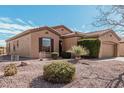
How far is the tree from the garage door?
903cm

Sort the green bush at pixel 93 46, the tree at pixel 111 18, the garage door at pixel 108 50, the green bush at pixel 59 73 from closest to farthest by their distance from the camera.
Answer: the green bush at pixel 59 73
the tree at pixel 111 18
the green bush at pixel 93 46
the garage door at pixel 108 50

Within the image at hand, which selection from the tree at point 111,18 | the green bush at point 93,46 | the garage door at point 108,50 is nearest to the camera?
the tree at point 111,18

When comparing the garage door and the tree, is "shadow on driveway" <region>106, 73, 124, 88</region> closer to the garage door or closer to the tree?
the tree

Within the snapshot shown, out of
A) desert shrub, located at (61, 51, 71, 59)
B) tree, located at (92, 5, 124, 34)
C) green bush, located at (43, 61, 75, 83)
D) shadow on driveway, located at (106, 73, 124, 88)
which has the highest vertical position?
tree, located at (92, 5, 124, 34)

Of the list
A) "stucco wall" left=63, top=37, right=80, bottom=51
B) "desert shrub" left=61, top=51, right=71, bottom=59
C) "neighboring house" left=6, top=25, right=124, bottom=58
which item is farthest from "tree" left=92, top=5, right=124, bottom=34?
"stucco wall" left=63, top=37, right=80, bottom=51

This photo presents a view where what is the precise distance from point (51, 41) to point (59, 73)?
1160cm

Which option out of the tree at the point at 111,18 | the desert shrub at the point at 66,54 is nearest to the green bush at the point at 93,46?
the desert shrub at the point at 66,54

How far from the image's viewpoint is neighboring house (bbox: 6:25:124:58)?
18047 millimetres

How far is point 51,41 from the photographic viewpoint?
62.8ft

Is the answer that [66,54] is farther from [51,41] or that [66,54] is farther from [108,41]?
[108,41]

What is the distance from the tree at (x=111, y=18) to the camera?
10.6 meters

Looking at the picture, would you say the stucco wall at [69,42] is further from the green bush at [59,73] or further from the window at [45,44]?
the green bush at [59,73]
